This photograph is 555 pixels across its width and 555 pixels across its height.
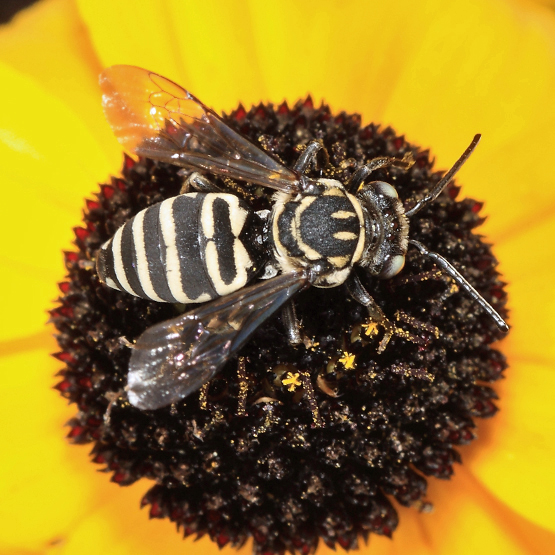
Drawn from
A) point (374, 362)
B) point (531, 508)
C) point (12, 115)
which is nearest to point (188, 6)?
point (12, 115)

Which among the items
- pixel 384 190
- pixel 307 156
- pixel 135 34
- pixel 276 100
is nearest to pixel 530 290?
pixel 384 190

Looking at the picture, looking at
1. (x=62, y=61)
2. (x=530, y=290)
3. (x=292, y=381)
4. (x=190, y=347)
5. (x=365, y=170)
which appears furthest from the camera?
(x=62, y=61)

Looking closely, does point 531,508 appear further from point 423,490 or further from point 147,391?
point 147,391

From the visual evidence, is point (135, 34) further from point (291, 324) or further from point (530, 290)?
point (530, 290)

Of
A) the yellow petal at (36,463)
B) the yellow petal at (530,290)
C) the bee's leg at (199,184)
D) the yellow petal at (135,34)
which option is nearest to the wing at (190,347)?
the bee's leg at (199,184)

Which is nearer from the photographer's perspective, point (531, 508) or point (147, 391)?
point (147, 391)
